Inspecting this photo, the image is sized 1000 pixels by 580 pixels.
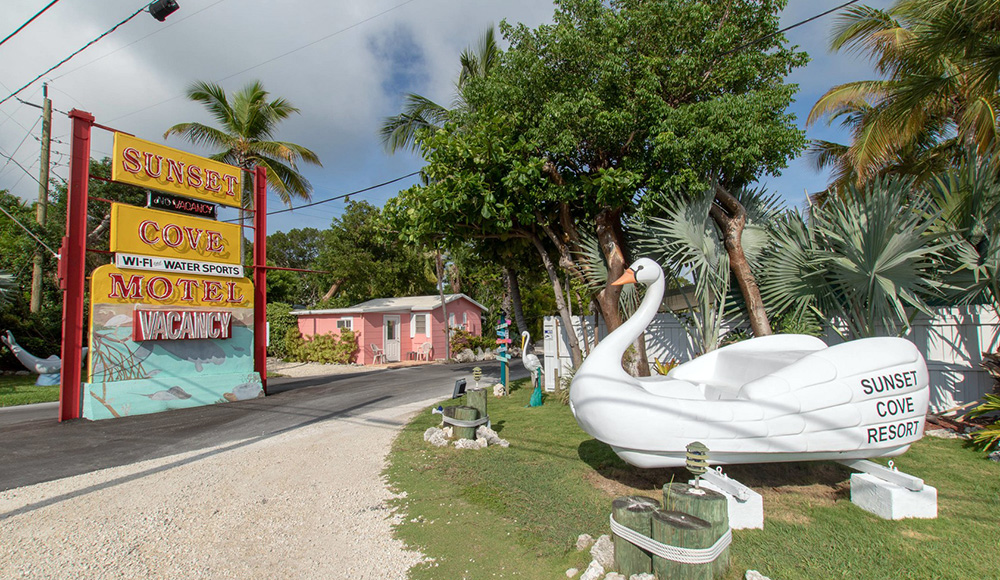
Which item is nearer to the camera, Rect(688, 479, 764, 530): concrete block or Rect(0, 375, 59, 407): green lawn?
Rect(688, 479, 764, 530): concrete block

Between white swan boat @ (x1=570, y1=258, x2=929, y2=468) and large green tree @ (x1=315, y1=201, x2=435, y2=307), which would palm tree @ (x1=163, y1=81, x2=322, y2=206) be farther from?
white swan boat @ (x1=570, y1=258, x2=929, y2=468)

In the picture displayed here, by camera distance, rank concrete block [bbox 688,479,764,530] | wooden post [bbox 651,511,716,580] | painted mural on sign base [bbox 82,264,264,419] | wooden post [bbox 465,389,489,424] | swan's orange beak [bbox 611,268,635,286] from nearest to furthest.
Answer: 1. wooden post [bbox 651,511,716,580]
2. concrete block [bbox 688,479,764,530]
3. swan's orange beak [bbox 611,268,635,286]
4. wooden post [bbox 465,389,489,424]
5. painted mural on sign base [bbox 82,264,264,419]

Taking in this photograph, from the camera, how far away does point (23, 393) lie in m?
13.1

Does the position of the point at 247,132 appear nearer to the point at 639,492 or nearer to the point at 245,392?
the point at 245,392

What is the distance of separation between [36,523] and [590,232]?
31.7 feet

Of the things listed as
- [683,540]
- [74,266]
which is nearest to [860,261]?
[683,540]

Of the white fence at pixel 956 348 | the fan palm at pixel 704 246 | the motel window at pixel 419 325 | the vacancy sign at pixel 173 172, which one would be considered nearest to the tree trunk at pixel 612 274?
the fan palm at pixel 704 246

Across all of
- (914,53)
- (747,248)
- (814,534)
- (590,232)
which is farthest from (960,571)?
(590,232)

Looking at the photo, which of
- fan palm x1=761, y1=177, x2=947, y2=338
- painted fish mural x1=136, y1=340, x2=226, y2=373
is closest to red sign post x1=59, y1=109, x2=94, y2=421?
painted fish mural x1=136, y1=340, x2=226, y2=373

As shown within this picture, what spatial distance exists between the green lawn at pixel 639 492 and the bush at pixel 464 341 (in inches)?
695

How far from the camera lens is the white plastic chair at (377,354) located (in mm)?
22625

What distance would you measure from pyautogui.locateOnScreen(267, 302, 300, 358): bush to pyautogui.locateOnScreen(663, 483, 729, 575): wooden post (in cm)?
2336

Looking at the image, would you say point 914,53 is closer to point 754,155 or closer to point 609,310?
point 754,155

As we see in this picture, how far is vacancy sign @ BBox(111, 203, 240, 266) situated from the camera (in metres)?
10.3
